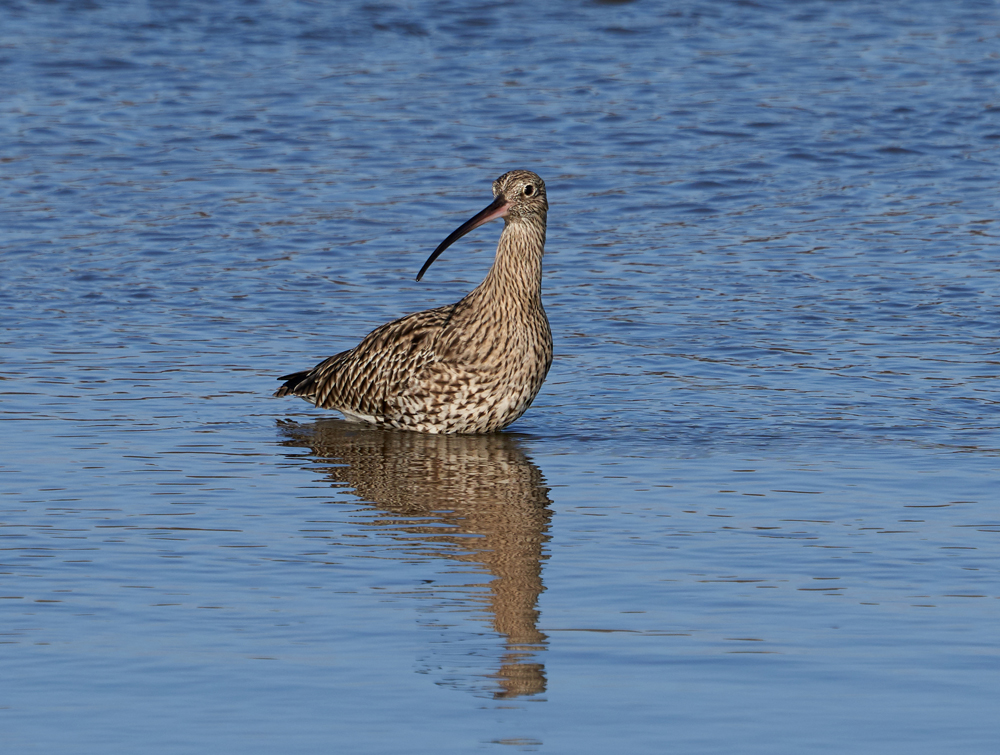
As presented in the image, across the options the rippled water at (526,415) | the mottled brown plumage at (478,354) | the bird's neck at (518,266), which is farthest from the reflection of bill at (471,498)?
the bird's neck at (518,266)

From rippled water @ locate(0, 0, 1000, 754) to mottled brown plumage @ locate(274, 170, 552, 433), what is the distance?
211 millimetres

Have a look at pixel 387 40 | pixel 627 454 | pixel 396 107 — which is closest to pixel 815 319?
pixel 627 454

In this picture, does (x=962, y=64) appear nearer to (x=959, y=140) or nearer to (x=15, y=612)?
(x=959, y=140)

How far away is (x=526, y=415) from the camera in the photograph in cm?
1118

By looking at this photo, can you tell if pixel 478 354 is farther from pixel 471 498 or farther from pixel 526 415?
pixel 471 498

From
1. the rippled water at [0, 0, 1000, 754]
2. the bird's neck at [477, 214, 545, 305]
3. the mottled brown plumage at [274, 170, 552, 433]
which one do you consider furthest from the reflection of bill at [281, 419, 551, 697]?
the bird's neck at [477, 214, 545, 305]

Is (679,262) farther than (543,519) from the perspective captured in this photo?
Yes

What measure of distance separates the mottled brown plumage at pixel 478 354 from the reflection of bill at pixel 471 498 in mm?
179

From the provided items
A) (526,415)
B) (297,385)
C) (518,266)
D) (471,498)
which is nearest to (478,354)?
(518,266)

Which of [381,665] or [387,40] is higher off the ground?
[387,40]

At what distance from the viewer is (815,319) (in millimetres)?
12953

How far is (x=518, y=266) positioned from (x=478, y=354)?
56cm

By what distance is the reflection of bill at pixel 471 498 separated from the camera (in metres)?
7.21

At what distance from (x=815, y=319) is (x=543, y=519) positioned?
15.5 feet
